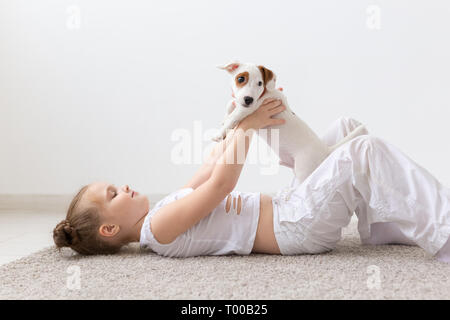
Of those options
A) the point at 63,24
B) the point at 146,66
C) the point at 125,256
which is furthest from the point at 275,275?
the point at 63,24

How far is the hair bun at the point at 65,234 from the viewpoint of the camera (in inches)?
52.1

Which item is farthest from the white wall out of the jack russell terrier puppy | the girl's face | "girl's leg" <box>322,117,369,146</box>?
the girl's face

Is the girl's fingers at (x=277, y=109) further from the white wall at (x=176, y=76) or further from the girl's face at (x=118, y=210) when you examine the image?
the white wall at (x=176, y=76)

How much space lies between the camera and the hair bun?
4.34 feet

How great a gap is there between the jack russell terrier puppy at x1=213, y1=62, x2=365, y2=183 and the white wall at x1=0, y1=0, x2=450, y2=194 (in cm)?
110

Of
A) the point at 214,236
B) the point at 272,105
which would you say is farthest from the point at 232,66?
the point at 214,236

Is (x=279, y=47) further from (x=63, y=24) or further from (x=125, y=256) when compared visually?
(x=125, y=256)

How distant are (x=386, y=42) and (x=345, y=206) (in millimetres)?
1439

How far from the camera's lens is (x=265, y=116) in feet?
4.46

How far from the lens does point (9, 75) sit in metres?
2.64

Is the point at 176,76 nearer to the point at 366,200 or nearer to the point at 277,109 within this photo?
the point at 277,109

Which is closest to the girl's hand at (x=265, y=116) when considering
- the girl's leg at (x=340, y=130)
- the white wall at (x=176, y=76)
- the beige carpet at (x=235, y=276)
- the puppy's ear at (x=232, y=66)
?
the puppy's ear at (x=232, y=66)

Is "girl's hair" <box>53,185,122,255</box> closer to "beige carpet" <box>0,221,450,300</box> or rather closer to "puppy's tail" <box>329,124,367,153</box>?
"beige carpet" <box>0,221,450,300</box>

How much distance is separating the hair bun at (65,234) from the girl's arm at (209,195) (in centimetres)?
22
